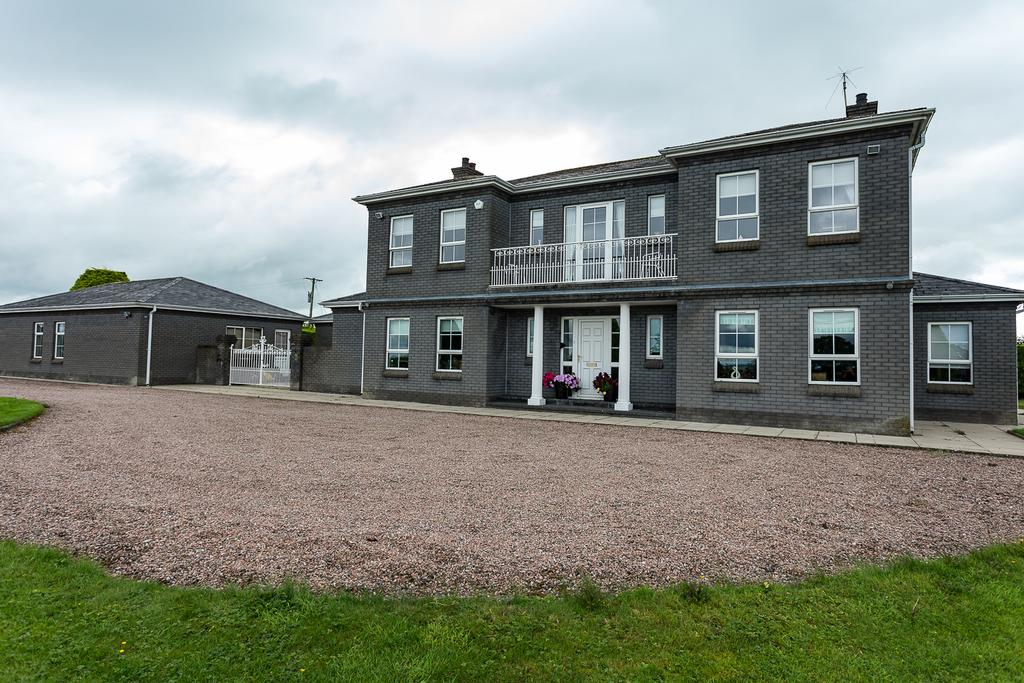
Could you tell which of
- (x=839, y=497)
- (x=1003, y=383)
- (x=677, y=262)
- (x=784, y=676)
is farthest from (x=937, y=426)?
(x=784, y=676)

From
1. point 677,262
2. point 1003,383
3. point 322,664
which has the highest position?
point 677,262

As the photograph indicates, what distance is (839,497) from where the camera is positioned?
6500mm

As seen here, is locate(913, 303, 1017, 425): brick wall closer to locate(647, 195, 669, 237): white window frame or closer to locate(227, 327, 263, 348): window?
locate(647, 195, 669, 237): white window frame

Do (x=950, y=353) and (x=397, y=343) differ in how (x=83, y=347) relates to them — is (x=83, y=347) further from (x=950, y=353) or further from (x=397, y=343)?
(x=950, y=353)

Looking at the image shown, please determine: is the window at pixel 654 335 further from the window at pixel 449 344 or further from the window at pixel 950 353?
the window at pixel 950 353

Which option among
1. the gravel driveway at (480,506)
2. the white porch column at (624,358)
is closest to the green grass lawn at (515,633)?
the gravel driveway at (480,506)

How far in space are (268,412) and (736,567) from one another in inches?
510

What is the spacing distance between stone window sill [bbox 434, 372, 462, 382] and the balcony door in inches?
172

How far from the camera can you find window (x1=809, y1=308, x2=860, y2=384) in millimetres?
12188

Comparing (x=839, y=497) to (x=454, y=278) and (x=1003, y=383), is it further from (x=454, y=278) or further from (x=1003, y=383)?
(x=454, y=278)

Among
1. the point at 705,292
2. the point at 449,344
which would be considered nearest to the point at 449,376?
the point at 449,344

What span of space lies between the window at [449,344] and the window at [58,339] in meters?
21.3

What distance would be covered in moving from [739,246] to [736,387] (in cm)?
326

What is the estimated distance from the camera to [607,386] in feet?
51.3
